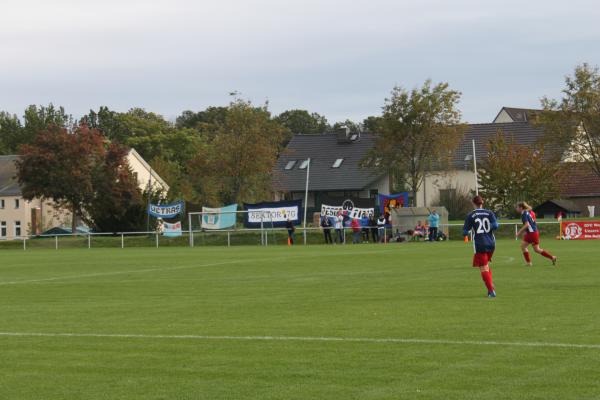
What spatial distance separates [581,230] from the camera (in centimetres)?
4922

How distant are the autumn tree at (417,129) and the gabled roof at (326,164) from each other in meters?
23.2

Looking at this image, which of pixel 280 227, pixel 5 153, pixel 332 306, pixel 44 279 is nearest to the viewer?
pixel 332 306

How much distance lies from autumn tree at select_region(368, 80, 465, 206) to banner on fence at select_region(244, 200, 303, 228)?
35.9ft

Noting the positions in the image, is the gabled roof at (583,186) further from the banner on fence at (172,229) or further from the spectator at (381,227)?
the banner on fence at (172,229)

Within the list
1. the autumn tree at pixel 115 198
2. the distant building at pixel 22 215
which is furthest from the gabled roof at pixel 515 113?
the autumn tree at pixel 115 198

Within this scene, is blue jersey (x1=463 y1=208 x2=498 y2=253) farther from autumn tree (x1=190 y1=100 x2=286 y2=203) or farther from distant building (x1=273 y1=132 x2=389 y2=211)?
distant building (x1=273 y1=132 x2=389 y2=211)

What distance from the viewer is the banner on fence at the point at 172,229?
58100mm

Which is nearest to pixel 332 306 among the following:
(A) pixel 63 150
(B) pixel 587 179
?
(A) pixel 63 150

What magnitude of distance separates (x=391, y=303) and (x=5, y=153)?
382ft

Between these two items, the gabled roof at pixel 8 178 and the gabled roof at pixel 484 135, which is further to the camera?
the gabled roof at pixel 8 178

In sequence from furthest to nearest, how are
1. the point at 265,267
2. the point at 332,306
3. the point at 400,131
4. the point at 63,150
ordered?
the point at 63,150 < the point at 400,131 < the point at 265,267 < the point at 332,306

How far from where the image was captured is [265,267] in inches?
1217

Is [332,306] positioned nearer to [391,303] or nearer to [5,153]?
[391,303]

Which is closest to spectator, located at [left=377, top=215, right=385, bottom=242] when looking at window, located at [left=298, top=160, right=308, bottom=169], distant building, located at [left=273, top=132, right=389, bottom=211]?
distant building, located at [left=273, top=132, right=389, bottom=211]
